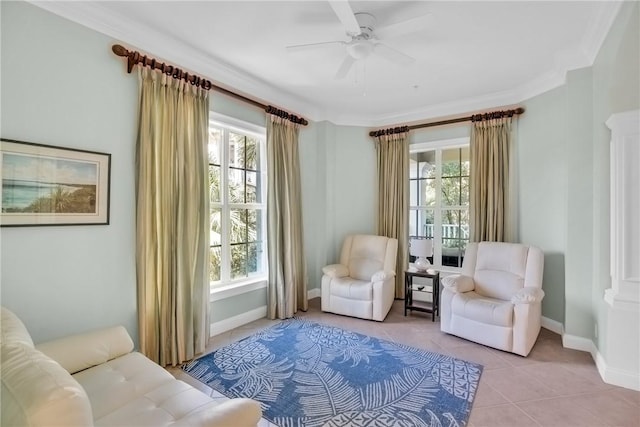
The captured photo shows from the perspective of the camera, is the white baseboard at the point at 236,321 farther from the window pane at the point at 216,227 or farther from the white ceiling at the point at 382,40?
Result: the white ceiling at the point at 382,40

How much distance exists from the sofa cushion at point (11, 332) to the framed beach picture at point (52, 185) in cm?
74

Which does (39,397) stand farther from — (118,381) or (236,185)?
(236,185)

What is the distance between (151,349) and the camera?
2590mm

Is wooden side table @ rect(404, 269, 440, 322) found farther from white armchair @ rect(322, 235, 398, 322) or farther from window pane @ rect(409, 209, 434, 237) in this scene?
window pane @ rect(409, 209, 434, 237)

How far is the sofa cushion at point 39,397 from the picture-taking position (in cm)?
94

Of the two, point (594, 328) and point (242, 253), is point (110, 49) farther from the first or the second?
point (594, 328)

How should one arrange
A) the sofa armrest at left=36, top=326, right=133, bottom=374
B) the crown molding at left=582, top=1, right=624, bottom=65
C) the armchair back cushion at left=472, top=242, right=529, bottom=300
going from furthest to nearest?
1. the armchair back cushion at left=472, top=242, right=529, bottom=300
2. the crown molding at left=582, top=1, right=624, bottom=65
3. the sofa armrest at left=36, top=326, right=133, bottom=374

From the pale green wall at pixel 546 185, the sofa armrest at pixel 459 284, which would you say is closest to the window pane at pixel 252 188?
the sofa armrest at pixel 459 284

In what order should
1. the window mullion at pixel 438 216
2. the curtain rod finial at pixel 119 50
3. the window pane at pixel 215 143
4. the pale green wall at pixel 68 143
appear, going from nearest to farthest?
1. the pale green wall at pixel 68 143
2. the curtain rod finial at pixel 119 50
3. the window pane at pixel 215 143
4. the window mullion at pixel 438 216

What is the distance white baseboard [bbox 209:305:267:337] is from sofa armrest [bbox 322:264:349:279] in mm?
926

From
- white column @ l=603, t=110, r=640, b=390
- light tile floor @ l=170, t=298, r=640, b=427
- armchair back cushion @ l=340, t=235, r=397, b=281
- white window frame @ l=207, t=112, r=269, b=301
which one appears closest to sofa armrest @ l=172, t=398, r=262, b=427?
light tile floor @ l=170, t=298, r=640, b=427

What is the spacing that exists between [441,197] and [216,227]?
127 inches

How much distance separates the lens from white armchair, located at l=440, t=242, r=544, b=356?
289 cm

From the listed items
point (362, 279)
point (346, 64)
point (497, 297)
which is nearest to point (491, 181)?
point (497, 297)
